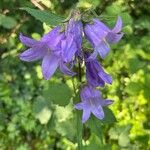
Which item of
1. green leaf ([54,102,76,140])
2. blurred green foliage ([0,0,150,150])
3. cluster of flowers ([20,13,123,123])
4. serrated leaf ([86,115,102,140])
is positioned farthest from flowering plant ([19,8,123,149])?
green leaf ([54,102,76,140])

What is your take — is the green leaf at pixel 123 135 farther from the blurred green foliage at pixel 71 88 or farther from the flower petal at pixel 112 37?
the flower petal at pixel 112 37

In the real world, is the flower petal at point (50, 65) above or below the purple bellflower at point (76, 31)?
below

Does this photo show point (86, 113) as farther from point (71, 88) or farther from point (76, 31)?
point (71, 88)

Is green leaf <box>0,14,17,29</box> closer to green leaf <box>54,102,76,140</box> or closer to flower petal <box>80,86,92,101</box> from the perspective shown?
green leaf <box>54,102,76,140</box>

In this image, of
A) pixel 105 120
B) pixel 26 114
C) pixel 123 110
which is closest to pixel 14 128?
pixel 26 114

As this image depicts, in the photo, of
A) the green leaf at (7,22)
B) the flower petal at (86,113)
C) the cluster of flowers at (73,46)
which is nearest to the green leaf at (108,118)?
the flower petal at (86,113)

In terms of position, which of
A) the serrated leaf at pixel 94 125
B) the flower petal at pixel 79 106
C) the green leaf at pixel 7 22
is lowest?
the green leaf at pixel 7 22
